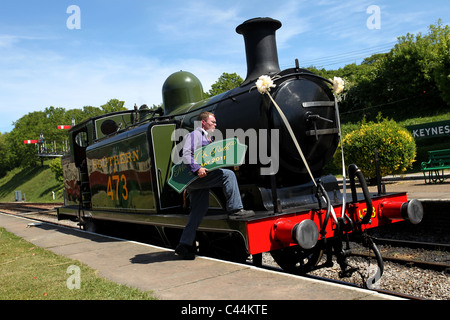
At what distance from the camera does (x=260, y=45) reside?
203 inches

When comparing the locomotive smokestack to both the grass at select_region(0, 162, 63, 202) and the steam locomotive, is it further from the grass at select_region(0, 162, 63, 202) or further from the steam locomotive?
the grass at select_region(0, 162, 63, 202)

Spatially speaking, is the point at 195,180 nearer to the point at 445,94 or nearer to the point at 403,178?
the point at 403,178

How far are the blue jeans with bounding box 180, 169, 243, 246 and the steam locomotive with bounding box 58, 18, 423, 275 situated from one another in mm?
147

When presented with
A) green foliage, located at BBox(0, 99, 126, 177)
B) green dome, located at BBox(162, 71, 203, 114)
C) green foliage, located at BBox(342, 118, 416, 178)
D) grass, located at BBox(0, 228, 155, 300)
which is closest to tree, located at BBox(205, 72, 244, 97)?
green foliage, located at BBox(342, 118, 416, 178)

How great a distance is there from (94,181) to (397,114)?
103 ft

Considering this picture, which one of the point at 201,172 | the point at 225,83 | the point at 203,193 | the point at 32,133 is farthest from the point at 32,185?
the point at 201,172

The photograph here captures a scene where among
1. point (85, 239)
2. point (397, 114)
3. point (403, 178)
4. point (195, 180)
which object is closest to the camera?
point (195, 180)

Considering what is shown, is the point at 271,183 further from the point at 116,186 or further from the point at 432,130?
the point at 432,130

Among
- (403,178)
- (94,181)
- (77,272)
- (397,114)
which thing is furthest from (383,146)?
(397,114)

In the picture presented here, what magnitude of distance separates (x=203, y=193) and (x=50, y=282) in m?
1.82

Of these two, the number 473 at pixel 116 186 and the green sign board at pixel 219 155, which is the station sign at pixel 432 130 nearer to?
the number 473 at pixel 116 186

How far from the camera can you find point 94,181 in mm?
7723

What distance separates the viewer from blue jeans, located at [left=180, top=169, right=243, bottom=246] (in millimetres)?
4145
